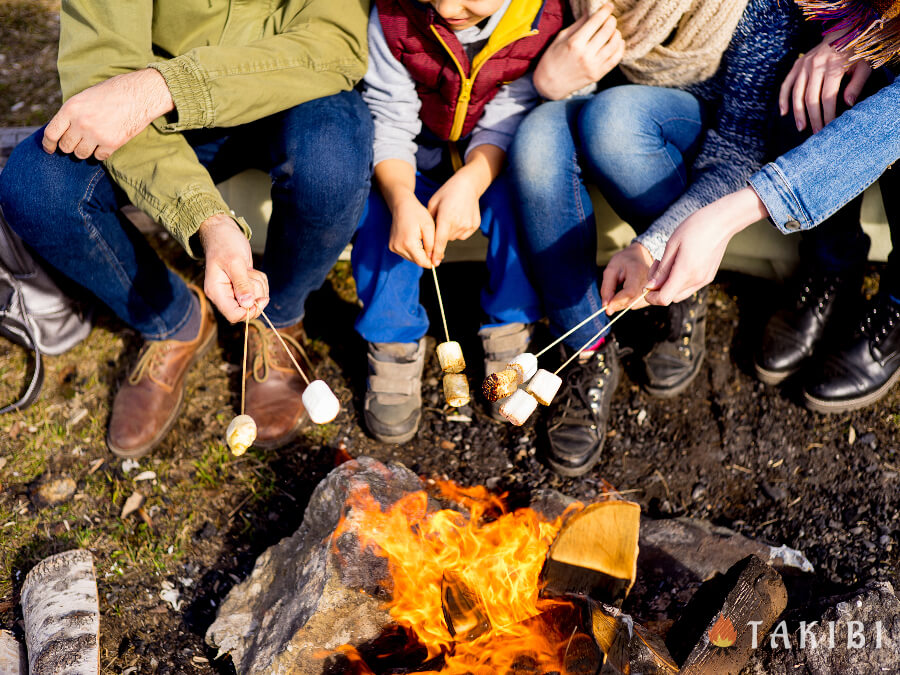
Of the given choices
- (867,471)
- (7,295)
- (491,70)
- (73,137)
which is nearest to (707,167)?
(491,70)

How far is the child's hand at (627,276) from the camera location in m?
2.21

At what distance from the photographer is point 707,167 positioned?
96.6 inches

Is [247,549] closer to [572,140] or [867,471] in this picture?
[572,140]

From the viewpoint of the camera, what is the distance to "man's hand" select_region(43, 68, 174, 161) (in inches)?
84.7

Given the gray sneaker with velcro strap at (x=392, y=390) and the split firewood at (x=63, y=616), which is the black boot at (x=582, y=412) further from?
the split firewood at (x=63, y=616)

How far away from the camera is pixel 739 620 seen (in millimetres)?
1751

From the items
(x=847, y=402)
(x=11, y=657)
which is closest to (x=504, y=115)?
(x=847, y=402)

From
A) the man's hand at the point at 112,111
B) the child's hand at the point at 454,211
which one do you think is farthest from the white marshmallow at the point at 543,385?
the man's hand at the point at 112,111

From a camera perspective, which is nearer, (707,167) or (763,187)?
(763,187)

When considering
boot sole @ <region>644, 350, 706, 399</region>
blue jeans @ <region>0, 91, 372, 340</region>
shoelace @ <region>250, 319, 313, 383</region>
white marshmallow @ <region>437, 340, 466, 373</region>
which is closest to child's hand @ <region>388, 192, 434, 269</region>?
blue jeans @ <region>0, 91, 372, 340</region>

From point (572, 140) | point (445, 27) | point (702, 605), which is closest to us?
point (702, 605)

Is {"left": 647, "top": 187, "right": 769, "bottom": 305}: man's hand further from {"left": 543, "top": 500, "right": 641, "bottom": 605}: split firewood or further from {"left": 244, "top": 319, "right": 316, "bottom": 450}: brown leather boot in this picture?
{"left": 244, "top": 319, "right": 316, "bottom": 450}: brown leather boot

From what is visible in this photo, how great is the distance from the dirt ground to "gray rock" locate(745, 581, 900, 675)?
1.21ft

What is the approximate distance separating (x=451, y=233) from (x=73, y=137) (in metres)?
1.26
